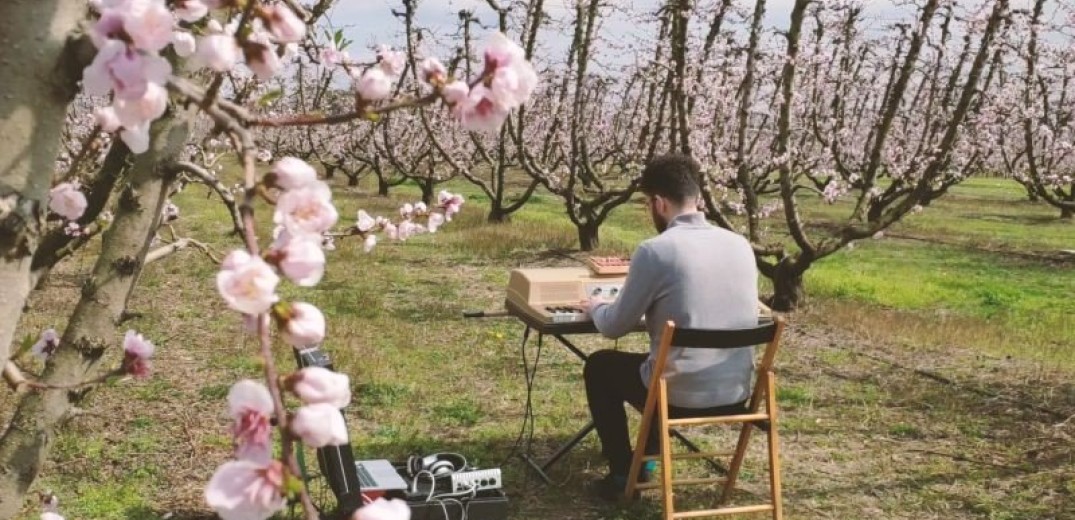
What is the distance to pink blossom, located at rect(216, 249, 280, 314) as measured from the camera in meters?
0.80

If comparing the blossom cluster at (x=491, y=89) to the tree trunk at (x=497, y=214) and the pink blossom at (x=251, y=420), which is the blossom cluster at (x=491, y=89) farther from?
the tree trunk at (x=497, y=214)

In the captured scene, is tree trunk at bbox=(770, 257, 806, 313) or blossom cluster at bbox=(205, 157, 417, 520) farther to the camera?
tree trunk at bbox=(770, 257, 806, 313)

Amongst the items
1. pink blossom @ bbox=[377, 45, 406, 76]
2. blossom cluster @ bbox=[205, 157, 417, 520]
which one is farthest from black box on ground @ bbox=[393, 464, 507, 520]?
blossom cluster @ bbox=[205, 157, 417, 520]

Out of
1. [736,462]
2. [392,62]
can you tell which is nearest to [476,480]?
[736,462]

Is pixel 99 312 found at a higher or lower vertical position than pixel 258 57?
lower

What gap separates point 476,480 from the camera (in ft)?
12.7

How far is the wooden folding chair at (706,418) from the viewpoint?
11.3 ft

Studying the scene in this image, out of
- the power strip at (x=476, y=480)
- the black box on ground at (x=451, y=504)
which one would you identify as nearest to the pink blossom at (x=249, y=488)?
the black box on ground at (x=451, y=504)

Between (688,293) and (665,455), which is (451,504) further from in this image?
(688,293)

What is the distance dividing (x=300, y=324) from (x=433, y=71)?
35 centimetres

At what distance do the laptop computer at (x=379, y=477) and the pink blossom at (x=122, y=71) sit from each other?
9.64 ft

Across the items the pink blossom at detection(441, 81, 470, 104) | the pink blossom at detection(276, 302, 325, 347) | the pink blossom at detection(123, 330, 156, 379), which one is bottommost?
the pink blossom at detection(123, 330, 156, 379)

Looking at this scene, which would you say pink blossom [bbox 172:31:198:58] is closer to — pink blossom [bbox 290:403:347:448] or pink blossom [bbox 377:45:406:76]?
pink blossom [bbox 377:45:406:76]

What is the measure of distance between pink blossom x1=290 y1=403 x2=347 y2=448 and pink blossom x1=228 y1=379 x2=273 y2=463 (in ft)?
0.08
